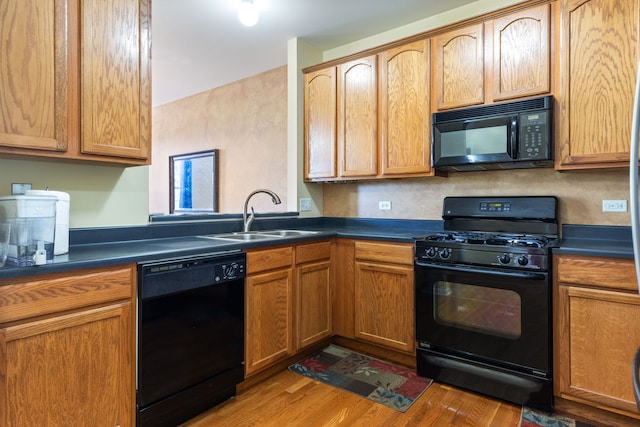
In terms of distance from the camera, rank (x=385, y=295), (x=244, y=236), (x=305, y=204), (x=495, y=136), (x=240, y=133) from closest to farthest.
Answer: (x=495, y=136) < (x=385, y=295) < (x=244, y=236) < (x=305, y=204) < (x=240, y=133)

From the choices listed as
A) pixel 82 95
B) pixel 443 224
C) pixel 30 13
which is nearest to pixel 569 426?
pixel 443 224

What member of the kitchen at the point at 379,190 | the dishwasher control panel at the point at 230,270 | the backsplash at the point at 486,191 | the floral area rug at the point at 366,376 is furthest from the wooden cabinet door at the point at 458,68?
the floral area rug at the point at 366,376

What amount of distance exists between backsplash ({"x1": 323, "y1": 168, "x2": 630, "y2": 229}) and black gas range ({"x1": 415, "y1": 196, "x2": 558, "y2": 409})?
0.36ft

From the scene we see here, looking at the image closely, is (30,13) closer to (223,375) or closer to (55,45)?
(55,45)

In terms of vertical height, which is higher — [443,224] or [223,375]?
[443,224]

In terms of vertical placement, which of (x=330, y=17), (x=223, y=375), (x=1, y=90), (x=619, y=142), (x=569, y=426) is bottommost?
(x=569, y=426)

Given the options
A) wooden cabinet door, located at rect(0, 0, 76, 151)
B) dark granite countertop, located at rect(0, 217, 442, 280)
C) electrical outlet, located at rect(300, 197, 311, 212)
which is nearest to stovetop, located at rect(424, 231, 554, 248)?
dark granite countertop, located at rect(0, 217, 442, 280)

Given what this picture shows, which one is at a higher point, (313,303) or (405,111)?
(405,111)

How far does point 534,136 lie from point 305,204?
1.88 metres

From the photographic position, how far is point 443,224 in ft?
9.36

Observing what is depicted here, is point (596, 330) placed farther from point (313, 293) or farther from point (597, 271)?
point (313, 293)

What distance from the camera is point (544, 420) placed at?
75.4 inches

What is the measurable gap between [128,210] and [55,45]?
910mm

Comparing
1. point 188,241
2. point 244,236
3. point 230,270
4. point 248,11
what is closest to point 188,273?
point 230,270
